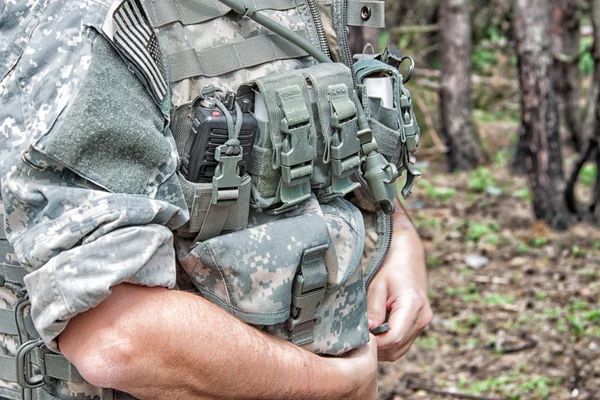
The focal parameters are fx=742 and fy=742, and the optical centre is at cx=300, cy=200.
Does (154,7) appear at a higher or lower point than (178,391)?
higher

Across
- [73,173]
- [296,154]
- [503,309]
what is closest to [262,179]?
[296,154]

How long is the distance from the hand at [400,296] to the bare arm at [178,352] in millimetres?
399

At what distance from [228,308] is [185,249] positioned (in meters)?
0.14

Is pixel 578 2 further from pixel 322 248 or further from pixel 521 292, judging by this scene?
pixel 322 248

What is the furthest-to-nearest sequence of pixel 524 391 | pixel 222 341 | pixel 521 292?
pixel 521 292, pixel 524 391, pixel 222 341

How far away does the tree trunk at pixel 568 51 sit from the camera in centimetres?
930

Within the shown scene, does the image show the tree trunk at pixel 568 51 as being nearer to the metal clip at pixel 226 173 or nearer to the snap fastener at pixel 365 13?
the snap fastener at pixel 365 13

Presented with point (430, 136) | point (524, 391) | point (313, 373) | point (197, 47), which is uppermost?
point (197, 47)

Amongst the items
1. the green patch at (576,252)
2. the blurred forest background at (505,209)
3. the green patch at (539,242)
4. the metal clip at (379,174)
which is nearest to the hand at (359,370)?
the metal clip at (379,174)

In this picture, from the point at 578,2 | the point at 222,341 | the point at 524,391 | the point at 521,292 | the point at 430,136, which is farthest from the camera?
the point at 430,136

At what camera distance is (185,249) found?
1396 millimetres

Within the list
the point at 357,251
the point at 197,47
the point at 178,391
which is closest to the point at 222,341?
the point at 178,391

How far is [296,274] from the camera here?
57.7 inches

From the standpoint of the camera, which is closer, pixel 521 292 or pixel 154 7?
pixel 154 7
